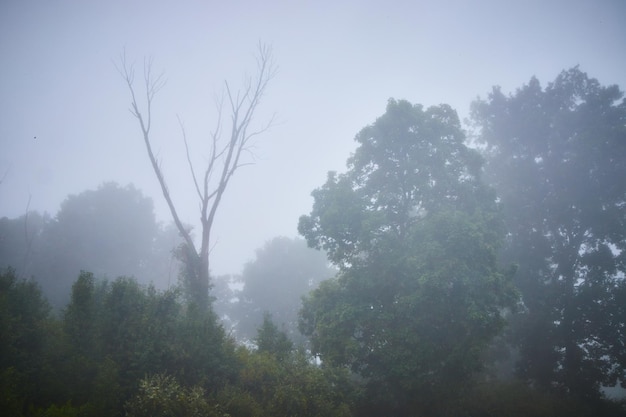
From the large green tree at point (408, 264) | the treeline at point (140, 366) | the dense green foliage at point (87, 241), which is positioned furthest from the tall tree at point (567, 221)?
the dense green foliage at point (87, 241)

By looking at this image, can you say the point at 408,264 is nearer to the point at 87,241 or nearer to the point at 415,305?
the point at 415,305

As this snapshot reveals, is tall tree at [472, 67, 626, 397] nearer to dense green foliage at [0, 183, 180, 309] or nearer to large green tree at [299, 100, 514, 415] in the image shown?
large green tree at [299, 100, 514, 415]

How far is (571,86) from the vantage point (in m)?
21.2

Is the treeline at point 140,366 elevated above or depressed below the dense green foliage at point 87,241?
below

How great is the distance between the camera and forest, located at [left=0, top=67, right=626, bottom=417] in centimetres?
911

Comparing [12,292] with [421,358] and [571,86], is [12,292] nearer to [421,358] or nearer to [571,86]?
[421,358]

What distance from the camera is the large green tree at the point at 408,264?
12.2m

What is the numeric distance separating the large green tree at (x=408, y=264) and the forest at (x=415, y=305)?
0.24 ft

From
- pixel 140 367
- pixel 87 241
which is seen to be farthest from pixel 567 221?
pixel 87 241

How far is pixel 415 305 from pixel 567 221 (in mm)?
13367

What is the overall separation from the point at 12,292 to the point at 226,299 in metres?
35.5

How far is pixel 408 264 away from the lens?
12.6m

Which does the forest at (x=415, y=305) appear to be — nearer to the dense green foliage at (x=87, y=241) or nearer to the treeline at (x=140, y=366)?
the treeline at (x=140, y=366)

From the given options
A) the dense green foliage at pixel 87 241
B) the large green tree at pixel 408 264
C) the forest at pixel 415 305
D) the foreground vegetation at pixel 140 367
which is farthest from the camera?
the dense green foliage at pixel 87 241
